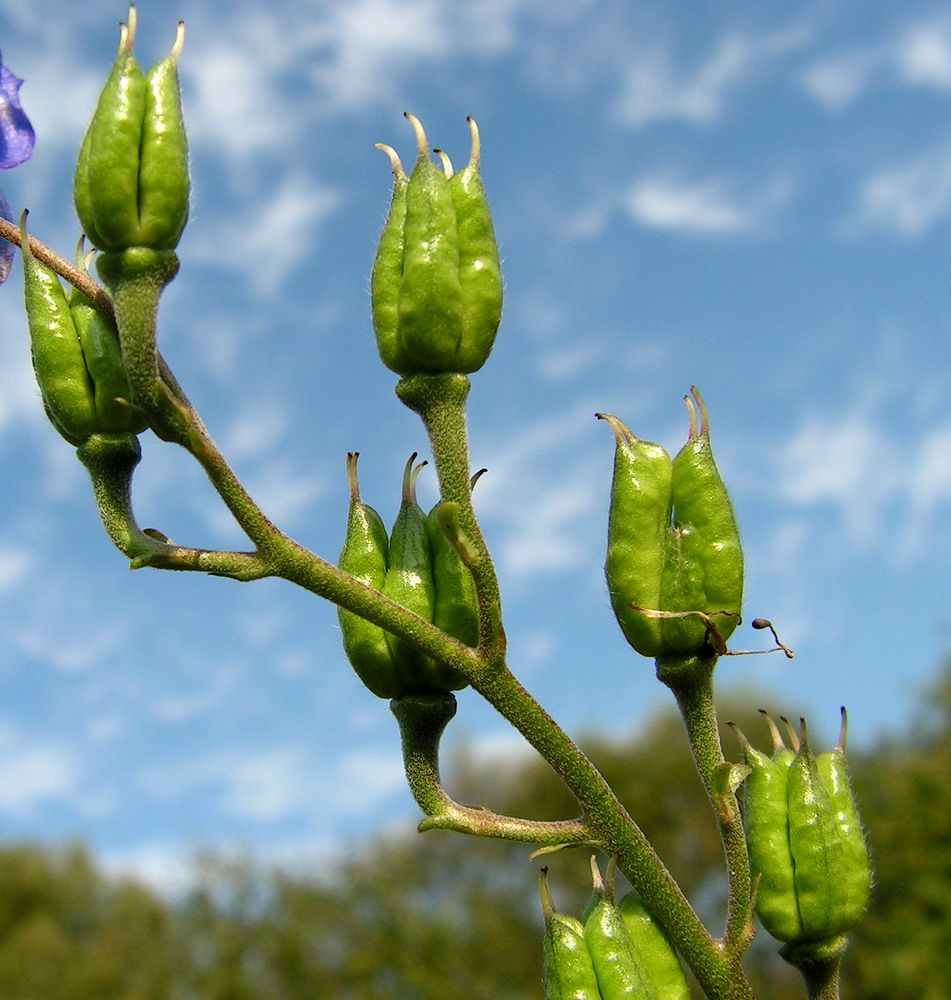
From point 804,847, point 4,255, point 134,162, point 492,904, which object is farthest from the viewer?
point 492,904

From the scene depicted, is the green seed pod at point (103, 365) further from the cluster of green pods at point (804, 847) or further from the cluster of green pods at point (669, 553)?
the cluster of green pods at point (804, 847)

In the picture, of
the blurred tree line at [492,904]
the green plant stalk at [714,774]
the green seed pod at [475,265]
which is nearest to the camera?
the green seed pod at [475,265]

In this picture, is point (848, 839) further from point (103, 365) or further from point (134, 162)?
point (134, 162)

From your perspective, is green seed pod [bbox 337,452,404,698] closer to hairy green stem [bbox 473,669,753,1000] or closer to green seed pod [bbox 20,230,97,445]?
hairy green stem [bbox 473,669,753,1000]

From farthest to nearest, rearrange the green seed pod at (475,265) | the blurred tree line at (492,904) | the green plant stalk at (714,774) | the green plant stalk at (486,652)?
1. the blurred tree line at (492,904)
2. the green plant stalk at (714,774)
3. the green seed pod at (475,265)
4. the green plant stalk at (486,652)

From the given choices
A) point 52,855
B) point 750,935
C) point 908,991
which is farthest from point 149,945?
point 750,935

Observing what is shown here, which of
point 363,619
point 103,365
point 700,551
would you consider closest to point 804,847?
point 700,551

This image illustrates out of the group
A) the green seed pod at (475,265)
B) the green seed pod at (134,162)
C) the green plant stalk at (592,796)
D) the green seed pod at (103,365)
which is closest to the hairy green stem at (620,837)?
the green plant stalk at (592,796)
